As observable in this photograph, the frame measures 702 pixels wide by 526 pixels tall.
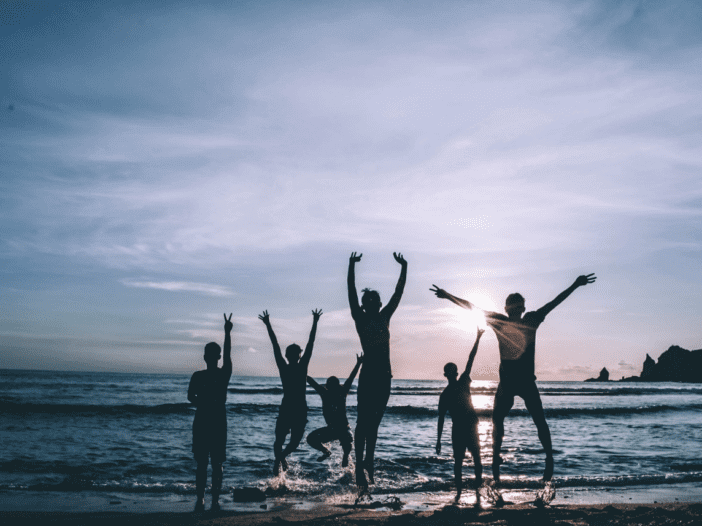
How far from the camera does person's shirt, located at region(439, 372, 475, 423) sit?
7.60 metres

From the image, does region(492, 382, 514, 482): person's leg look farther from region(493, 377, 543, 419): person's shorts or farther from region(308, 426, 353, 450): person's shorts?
region(308, 426, 353, 450): person's shorts

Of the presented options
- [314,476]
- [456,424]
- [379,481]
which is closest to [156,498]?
[314,476]

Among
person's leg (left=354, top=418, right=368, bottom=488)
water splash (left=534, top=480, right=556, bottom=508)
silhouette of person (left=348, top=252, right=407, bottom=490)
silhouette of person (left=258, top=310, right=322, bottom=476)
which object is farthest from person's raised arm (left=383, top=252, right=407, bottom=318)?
water splash (left=534, top=480, right=556, bottom=508)

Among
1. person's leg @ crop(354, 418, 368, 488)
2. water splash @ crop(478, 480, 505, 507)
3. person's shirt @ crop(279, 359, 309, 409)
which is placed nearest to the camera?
person's leg @ crop(354, 418, 368, 488)

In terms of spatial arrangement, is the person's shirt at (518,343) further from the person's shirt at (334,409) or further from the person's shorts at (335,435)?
the person's shorts at (335,435)

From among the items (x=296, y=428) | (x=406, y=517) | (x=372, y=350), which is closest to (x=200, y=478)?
(x=296, y=428)

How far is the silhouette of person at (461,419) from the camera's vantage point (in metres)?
7.41

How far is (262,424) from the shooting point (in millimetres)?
18312

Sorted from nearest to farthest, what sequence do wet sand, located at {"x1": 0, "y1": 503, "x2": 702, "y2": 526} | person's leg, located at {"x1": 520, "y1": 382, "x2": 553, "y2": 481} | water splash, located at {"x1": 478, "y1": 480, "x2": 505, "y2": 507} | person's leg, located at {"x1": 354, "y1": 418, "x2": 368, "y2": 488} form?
wet sand, located at {"x1": 0, "y1": 503, "x2": 702, "y2": 526}, person's leg, located at {"x1": 354, "y1": 418, "x2": 368, "y2": 488}, person's leg, located at {"x1": 520, "y1": 382, "x2": 553, "y2": 481}, water splash, located at {"x1": 478, "y1": 480, "x2": 505, "y2": 507}

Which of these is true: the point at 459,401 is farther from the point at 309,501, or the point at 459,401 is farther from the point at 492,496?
the point at 309,501

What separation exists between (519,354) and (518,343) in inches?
5.0

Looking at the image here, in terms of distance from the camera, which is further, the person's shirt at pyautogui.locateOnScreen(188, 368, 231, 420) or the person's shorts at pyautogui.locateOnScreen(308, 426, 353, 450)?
the person's shorts at pyautogui.locateOnScreen(308, 426, 353, 450)

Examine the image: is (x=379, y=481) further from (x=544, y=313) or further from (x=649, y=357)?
(x=649, y=357)

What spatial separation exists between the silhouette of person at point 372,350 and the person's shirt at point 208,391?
1.69 meters
